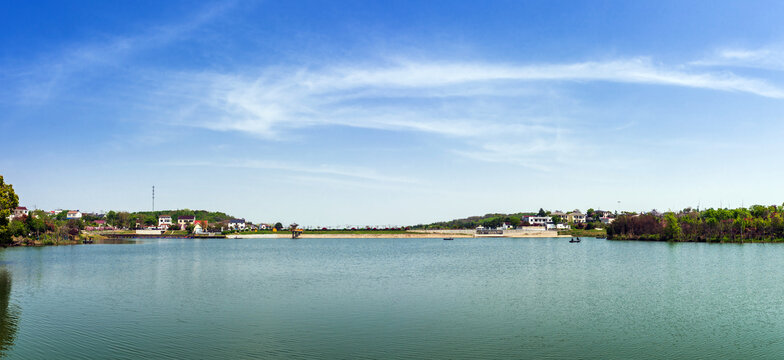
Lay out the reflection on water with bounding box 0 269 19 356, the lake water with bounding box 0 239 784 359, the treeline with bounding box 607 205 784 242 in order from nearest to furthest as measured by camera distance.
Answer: the lake water with bounding box 0 239 784 359 → the reflection on water with bounding box 0 269 19 356 → the treeline with bounding box 607 205 784 242

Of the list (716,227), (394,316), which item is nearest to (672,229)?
(716,227)

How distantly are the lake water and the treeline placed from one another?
88.8m

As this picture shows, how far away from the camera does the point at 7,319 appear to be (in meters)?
27.4

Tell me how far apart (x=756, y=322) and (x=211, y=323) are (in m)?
29.6

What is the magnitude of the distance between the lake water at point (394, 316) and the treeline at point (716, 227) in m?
88.8

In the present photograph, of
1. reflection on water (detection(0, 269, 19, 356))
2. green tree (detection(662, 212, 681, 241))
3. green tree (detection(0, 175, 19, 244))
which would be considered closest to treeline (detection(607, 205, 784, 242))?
green tree (detection(662, 212, 681, 241))

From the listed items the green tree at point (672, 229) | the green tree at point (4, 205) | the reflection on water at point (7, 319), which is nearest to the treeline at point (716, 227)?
the green tree at point (672, 229)

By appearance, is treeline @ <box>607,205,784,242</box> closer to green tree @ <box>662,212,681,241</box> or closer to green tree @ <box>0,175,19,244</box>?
green tree @ <box>662,212,681,241</box>

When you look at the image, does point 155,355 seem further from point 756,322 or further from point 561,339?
point 756,322

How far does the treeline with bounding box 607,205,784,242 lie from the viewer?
4815 inches

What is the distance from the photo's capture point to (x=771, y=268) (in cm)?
5400

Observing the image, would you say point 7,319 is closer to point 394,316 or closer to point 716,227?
point 394,316

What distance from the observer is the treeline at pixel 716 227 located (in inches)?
4815

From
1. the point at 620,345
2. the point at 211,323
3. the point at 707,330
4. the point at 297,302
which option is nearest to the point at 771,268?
the point at 707,330
